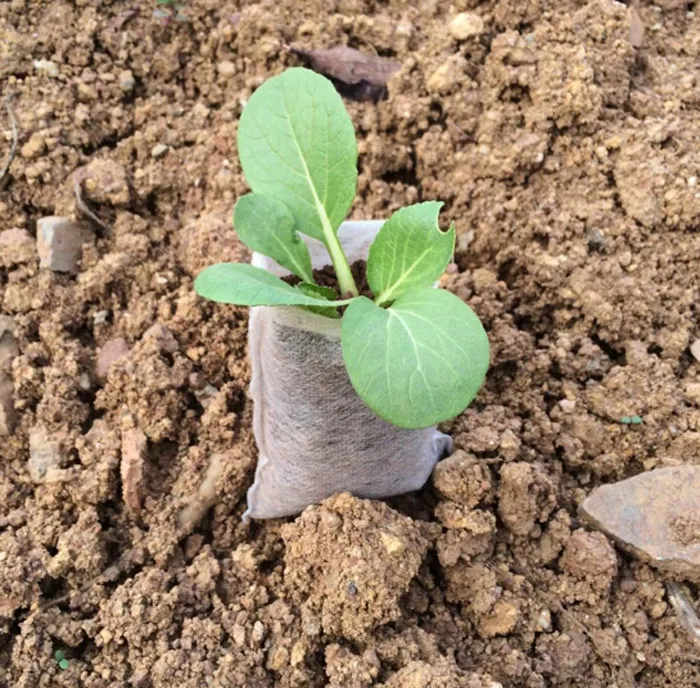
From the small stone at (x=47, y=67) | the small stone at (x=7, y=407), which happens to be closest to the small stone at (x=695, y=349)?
the small stone at (x=7, y=407)

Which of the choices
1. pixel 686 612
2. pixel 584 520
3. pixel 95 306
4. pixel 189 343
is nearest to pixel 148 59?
pixel 95 306

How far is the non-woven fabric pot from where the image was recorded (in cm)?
122

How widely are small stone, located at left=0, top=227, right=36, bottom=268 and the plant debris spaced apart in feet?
2.77

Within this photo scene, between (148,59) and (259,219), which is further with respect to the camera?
(148,59)

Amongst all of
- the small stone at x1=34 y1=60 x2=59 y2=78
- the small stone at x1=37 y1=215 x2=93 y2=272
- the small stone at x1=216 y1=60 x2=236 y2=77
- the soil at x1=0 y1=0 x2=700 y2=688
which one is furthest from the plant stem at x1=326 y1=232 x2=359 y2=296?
the small stone at x1=34 y1=60 x2=59 y2=78

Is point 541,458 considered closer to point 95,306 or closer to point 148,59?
point 95,306

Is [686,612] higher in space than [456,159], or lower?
lower

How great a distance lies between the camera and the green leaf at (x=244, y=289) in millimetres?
1021

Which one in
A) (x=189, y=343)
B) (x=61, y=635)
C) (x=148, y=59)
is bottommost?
(x=61, y=635)

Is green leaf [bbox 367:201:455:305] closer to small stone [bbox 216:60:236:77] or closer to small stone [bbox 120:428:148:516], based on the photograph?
small stone [bbox 120:428:148:516]

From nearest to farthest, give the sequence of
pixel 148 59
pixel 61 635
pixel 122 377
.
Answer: pixel 61 635 → pixel 122 377 → pixel 148 59

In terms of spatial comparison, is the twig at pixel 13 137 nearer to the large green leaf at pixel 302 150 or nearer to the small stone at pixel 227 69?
the small stone at pixel 227 69

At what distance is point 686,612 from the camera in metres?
1.40

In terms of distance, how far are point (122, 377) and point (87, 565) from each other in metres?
0.40
